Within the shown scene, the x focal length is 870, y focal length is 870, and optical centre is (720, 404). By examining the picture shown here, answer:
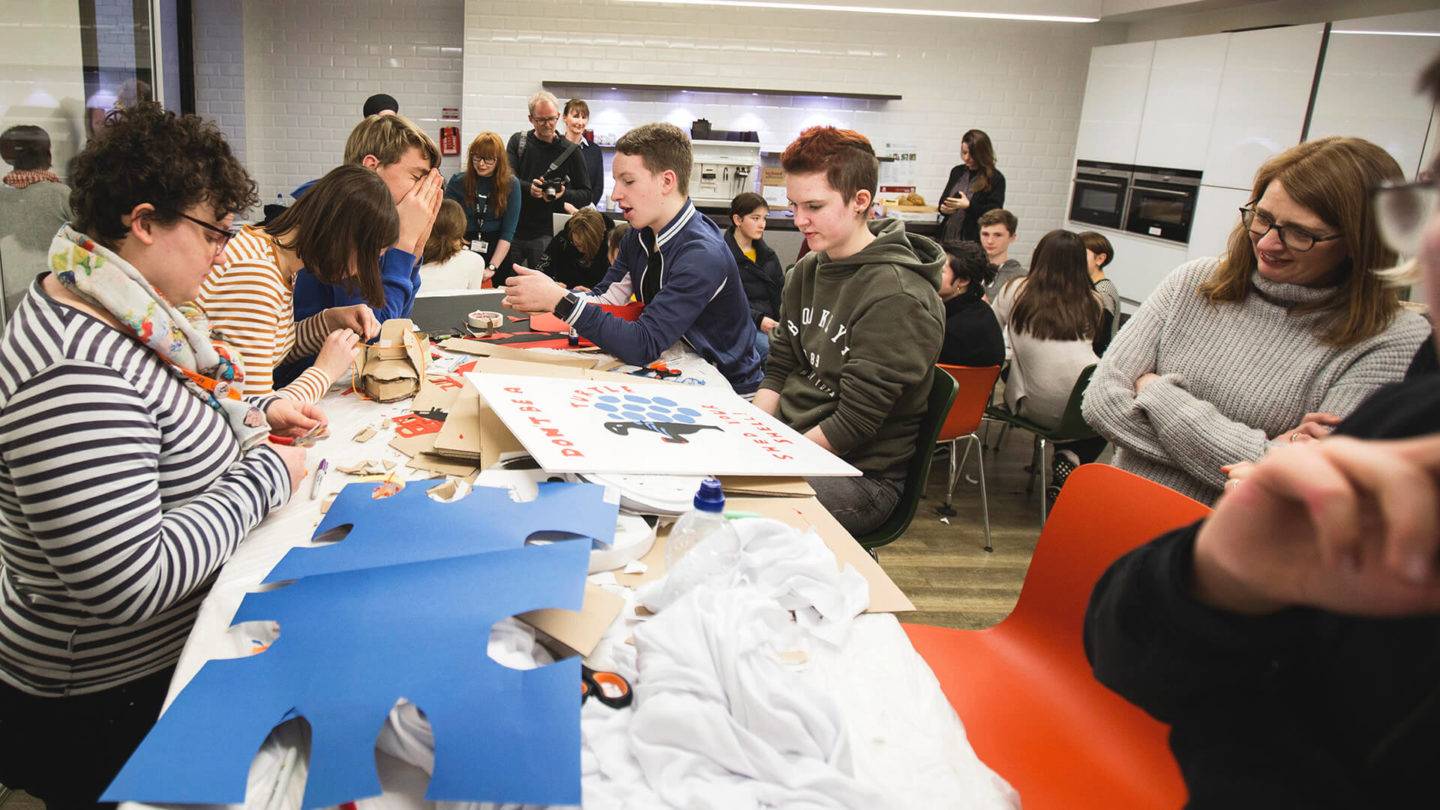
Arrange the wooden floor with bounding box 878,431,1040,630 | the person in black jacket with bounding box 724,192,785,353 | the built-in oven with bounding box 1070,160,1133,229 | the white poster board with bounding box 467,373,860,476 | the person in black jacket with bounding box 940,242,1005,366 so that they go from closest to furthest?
the white poster board with bounding box 467,373,860,476 → the wooden floor with bounding box 878,431,1040,630 → the person in black jacket with bounding box 940,242,1005,366 → the person in black jacket with bounding box 724,192,785,353 → the built-in oven with bounding box 1070,160,1133,229

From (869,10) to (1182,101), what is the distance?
2.76 m

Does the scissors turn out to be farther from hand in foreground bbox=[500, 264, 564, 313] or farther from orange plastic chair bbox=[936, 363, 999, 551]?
orange plastic chair bbox=[936, 363, 999, 551]

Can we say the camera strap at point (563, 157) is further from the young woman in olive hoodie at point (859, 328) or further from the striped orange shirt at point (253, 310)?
the striped orange shirt at point (253, 310)

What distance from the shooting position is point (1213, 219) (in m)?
6.39

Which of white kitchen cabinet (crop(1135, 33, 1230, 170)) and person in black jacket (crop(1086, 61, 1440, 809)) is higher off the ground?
white kitchen cabinet (crop(1135, 33, 1230, 170))

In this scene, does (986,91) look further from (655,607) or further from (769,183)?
(655,607)

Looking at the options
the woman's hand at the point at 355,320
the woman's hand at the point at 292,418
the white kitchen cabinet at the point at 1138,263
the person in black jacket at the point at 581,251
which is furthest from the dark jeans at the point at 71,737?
the white kitchen cabinet at the point at 1138,263

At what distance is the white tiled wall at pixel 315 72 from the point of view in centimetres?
756

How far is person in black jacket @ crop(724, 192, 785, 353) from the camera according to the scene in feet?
16.8

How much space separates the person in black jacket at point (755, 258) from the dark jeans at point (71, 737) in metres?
3.95

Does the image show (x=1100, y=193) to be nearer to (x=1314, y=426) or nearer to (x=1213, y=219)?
(x=1213, y=219)

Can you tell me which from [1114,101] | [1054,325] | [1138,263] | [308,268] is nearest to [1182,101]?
[1114,101]

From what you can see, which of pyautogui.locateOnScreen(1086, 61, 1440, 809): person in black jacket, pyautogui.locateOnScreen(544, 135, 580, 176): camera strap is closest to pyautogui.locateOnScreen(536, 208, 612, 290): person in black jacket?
pyautogui.locateOnScreen(544, 135, 580, 176): camera strap

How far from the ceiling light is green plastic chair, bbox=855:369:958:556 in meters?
6.31
